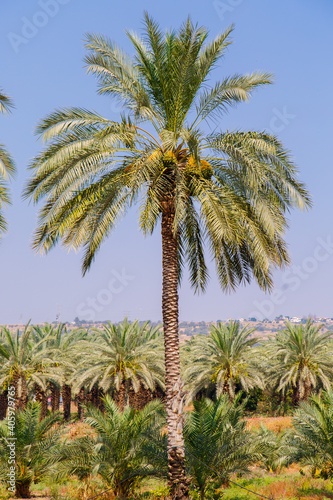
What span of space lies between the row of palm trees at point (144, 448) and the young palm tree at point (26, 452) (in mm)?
29

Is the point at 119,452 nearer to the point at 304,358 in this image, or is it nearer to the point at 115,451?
the point at 115,451

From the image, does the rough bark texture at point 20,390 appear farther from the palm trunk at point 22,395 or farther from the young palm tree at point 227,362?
the young palm tree at point 227,362

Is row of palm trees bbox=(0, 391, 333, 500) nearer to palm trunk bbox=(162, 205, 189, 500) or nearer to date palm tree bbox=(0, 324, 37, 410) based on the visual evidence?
palm trunk bbox=(162, 205, 189, 500)

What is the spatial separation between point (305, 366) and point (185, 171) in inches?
848

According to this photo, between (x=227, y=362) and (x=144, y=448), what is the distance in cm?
1769

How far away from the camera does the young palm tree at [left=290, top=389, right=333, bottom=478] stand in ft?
49.3

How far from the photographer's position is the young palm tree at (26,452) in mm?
14984

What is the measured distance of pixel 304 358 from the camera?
101 feet

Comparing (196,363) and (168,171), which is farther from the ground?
(168,171)

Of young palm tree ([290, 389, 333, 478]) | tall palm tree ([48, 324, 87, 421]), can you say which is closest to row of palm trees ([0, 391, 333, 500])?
young palm tree ([290, 389, 333, 478])

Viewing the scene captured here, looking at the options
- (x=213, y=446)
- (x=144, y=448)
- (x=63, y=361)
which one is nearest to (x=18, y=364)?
(x=63, y=361)

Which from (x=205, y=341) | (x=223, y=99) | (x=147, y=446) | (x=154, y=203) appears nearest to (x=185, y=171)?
(x=154, y=203)

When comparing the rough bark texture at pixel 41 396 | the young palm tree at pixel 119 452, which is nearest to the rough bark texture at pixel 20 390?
the rough bark texture at pixel 41 396

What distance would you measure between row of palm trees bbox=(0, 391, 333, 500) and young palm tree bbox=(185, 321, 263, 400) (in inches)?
519
